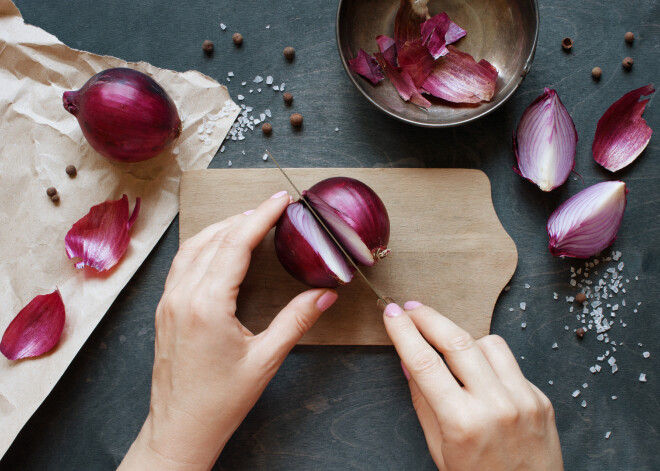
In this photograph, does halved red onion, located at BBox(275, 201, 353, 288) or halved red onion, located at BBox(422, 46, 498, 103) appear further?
halved red onion, located at BBox(422, 46, 498, 103)

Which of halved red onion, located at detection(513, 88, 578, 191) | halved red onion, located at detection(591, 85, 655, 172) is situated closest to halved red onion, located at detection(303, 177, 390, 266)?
halved red onion, located at detection(513, 88, 578, 191)

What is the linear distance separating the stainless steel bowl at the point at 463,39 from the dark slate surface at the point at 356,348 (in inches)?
2.3

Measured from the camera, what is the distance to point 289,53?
3.52ft

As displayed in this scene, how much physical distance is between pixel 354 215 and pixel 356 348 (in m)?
0.31

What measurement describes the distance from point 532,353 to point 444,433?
15.1 inches

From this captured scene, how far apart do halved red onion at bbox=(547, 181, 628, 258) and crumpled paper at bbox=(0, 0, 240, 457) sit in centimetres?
75

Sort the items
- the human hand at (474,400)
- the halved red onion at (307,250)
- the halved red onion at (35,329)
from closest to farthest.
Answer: the human hand at (474,400) → the halved red onion at (307,250) → the halved red onion at (35,329)

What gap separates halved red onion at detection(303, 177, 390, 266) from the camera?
35.8 inches

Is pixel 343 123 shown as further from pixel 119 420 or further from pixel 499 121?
pixel 119 420

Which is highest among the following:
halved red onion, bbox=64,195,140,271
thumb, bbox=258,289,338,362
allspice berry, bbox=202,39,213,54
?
allspice berry, bbox=202,39,213,54

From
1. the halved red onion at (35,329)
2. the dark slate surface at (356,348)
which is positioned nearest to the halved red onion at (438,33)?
the dark slate surface at (356,348)

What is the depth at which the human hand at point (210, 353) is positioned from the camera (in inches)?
34.1

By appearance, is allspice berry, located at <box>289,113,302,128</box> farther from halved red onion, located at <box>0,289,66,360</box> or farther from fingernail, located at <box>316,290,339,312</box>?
halved red onion, located at <box>0,289,66,360</box>

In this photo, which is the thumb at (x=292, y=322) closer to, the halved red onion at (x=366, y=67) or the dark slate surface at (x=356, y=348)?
the dark slate surface at (x=356, y=348)
